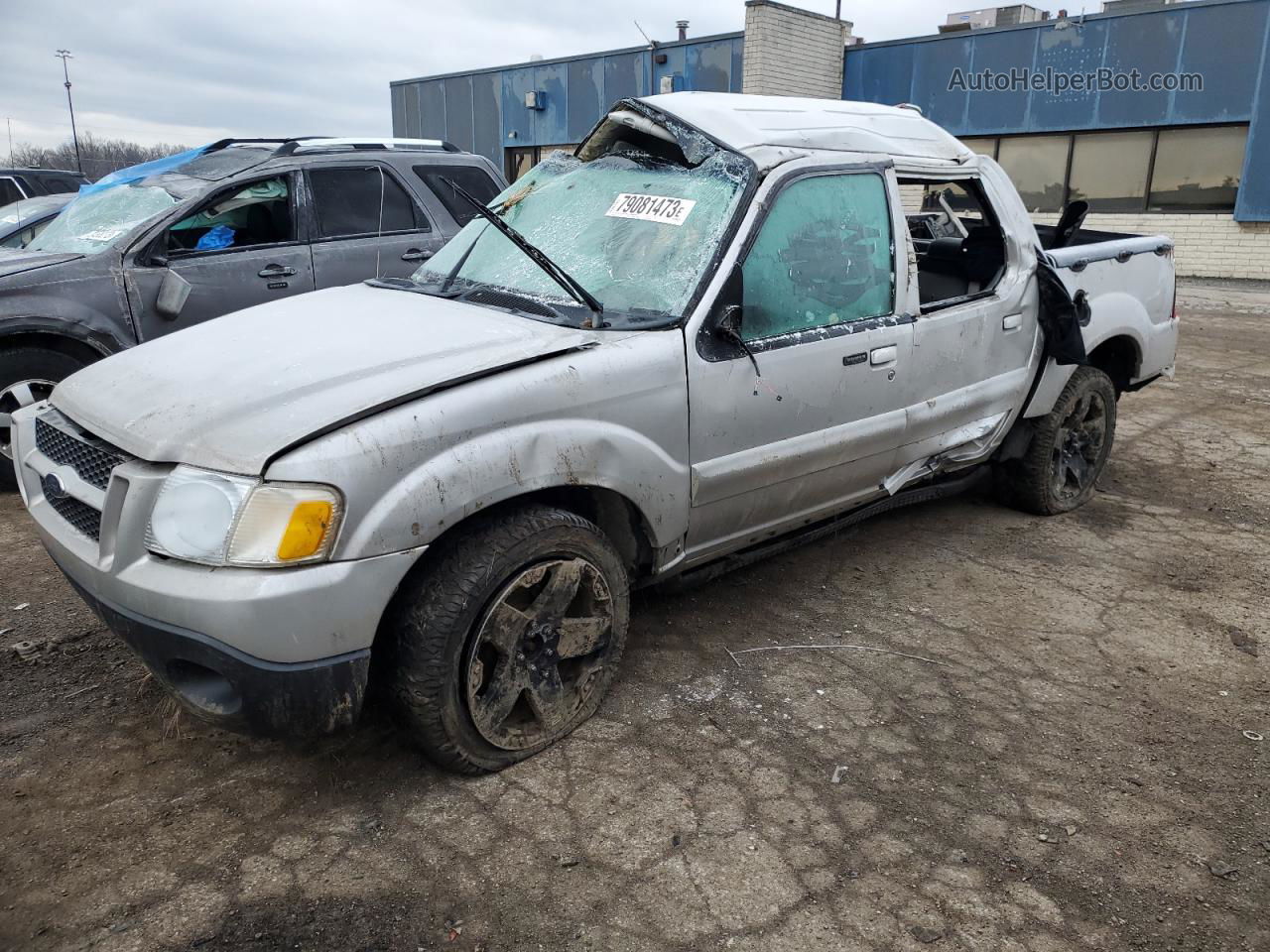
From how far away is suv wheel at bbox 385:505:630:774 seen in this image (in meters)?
2.50

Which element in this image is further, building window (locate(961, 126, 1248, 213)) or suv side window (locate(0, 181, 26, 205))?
building window (locate(961, 126, 1248, 213))

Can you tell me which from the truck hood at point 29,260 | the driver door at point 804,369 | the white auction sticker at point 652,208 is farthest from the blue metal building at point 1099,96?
the white auction sticker at point 652,208

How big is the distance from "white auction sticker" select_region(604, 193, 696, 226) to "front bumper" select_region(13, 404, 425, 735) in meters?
1.52

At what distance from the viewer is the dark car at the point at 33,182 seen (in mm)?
13000

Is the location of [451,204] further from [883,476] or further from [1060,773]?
[1060,773]

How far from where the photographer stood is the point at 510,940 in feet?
7.17

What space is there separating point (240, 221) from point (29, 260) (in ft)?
3.69

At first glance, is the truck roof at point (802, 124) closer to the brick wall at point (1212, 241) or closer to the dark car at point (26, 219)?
the dark car at point (26, 219)

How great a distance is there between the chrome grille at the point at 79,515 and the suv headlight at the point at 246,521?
0.34 metres

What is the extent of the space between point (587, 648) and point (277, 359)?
1.25 metres

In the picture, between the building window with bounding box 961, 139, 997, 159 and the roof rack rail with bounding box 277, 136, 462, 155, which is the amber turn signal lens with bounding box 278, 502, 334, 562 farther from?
the building window with bounding box 961, 139, 997, 159

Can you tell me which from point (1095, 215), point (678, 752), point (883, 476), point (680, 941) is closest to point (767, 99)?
point (883, 476)

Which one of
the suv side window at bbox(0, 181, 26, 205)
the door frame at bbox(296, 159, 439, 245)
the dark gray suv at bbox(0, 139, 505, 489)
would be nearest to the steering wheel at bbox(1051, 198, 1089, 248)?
the dark gray suv at bbox(0, 139, 505, 489)

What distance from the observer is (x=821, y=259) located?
3445 millimetres
